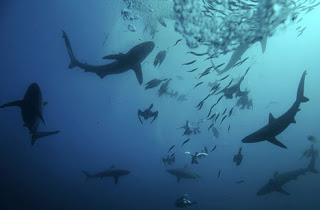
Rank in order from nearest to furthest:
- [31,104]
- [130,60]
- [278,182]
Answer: [31,104], [130,60], [278,182]

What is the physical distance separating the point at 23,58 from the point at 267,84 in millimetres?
46611

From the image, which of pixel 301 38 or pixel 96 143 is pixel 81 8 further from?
pixel 96 143

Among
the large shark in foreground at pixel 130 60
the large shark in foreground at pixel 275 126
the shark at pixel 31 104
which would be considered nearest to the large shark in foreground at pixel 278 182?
the large shark in foreground at pixel 275 126

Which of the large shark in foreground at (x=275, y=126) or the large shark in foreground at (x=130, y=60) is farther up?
the large shark in foreground at (x=130, y=60)

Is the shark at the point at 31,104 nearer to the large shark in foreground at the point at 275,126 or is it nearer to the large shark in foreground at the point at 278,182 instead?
the large shark in foreground at the point at 275,126

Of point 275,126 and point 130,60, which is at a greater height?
point 130,60

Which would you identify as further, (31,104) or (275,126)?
(275,126)

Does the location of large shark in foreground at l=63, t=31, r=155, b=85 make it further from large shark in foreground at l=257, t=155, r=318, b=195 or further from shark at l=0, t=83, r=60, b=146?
large shark in foreground at l=257, t=155, r=318, b=195

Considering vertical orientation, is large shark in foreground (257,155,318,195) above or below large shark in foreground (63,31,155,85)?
below

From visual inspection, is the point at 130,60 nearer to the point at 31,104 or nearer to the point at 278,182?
the point at 31,104

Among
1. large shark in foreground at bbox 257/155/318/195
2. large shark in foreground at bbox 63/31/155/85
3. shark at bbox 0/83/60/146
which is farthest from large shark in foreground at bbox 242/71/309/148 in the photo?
large shark in foreground at bbox 257/155/318/195

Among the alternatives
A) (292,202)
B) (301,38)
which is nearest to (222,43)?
(301,38)

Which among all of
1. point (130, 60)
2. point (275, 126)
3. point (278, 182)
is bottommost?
point (278, 182)

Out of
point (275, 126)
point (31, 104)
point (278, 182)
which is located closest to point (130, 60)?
point (31, 104)
